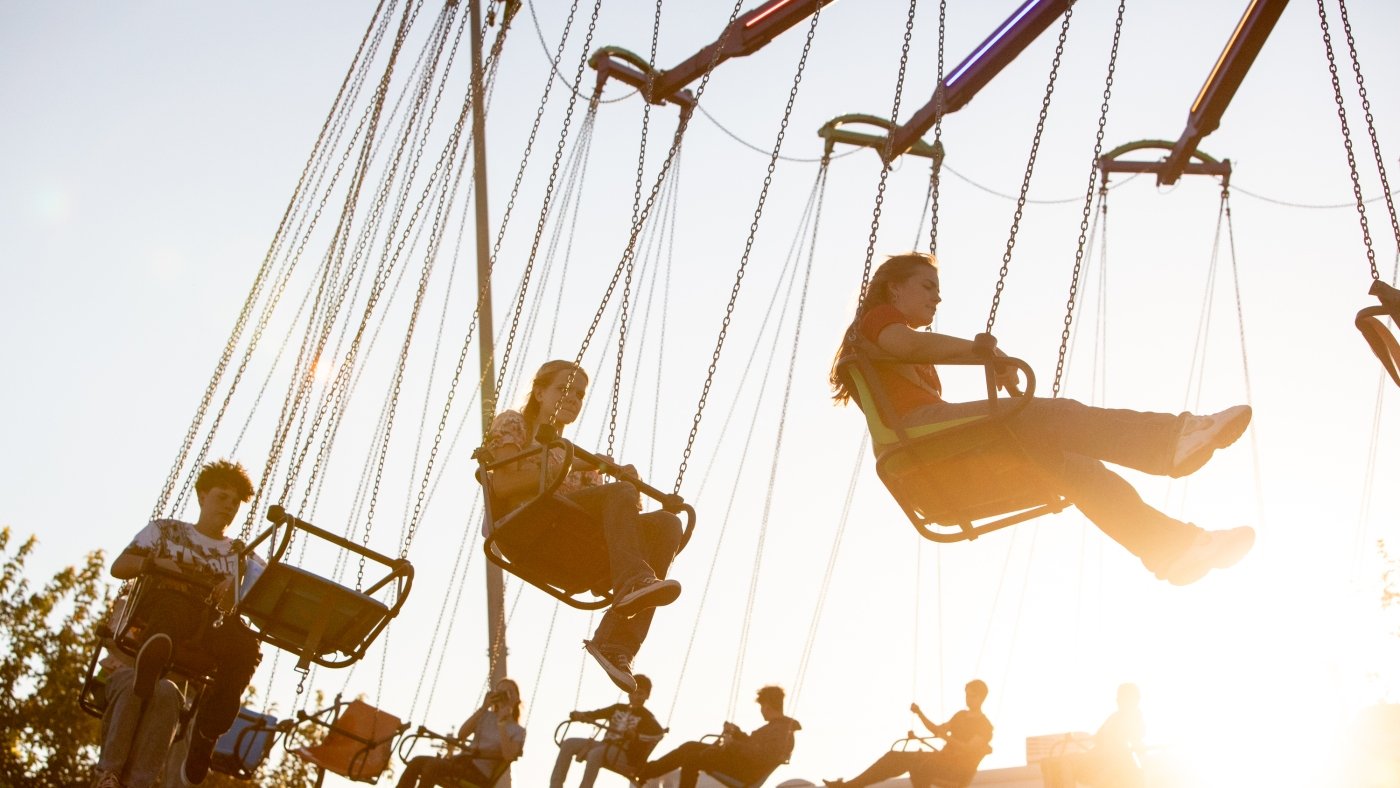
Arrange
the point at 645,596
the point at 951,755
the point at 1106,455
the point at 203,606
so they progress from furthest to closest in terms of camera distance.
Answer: the point at 951,755
the point at 203,606
the point at 645,596
the point at 1106,455

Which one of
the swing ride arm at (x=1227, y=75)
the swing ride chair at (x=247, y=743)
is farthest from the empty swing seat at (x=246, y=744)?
the swing ride arm at (x=1227, y=75)

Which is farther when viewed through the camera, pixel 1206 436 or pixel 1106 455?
pixel 1106 455

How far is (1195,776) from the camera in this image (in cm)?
970

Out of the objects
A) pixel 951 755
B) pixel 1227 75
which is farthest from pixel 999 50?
pixel 951 755

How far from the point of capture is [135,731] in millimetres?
6301

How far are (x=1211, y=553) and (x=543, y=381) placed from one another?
9.83ft

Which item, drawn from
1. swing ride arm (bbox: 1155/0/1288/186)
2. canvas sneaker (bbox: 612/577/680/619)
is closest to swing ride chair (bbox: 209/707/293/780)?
canvas sneaker (bbox: 612/577/680/619)

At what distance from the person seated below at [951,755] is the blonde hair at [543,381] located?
4.46 meters

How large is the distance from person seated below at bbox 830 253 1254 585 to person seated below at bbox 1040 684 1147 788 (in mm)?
5641

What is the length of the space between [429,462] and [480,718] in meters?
4.02

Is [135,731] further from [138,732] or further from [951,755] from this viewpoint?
[951,755]

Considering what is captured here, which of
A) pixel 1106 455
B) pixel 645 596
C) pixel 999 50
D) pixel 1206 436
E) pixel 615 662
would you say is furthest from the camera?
pixel 999 50

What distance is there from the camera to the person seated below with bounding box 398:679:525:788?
975cm

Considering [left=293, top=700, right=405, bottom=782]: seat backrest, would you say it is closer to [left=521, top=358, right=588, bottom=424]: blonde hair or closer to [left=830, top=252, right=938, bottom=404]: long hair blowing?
[left=521, top=358, right=588, bottom=424]: blonde hair
